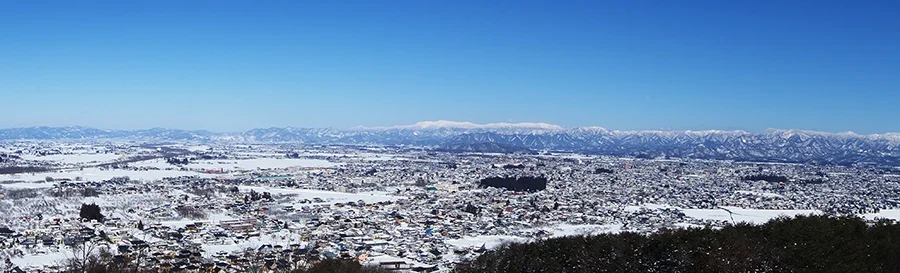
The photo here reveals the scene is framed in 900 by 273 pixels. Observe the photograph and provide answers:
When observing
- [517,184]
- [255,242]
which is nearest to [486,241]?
[255,242]

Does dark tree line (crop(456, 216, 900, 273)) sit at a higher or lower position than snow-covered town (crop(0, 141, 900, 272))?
higher

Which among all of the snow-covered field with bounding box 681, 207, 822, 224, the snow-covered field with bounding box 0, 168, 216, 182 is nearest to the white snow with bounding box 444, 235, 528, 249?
the snow-covered field with bounding box 681, 207, 822, 224

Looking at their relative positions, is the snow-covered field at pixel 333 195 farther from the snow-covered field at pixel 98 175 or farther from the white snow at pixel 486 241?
the white snow at pixel 486 241

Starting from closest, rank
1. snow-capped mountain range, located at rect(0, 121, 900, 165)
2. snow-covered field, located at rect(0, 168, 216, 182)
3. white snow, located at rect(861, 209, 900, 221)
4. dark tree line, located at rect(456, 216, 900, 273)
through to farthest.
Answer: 1. dark tree line, located at rect(456, 216, 900, 273)
2. white snow, located at rect(861, 209, 900, 221)
3. snow-covered field, located at rect(0, 168, 216, 182)
4. snow-capped mountain range, located at rect(0, 121, 900, 165)

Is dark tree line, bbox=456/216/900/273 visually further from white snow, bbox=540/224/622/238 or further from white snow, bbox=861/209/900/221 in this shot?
white snow, bbox=861/209/900/221

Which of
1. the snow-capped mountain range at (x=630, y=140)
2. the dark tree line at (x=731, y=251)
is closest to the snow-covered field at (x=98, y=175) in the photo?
the dark tree line at (x=731, y=251)

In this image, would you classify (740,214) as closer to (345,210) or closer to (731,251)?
(345,210)
